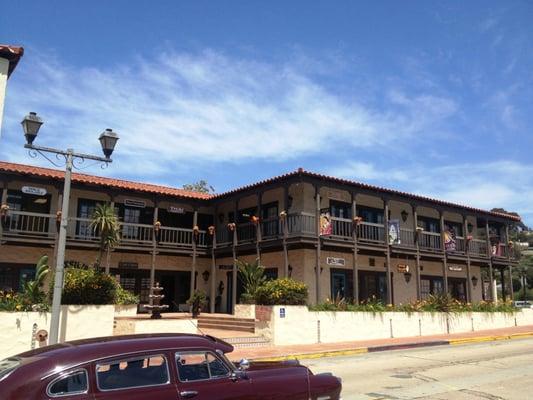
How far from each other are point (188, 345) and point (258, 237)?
16.6m

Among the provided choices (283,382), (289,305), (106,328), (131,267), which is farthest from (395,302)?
(283,382)

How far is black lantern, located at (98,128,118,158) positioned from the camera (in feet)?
40.4

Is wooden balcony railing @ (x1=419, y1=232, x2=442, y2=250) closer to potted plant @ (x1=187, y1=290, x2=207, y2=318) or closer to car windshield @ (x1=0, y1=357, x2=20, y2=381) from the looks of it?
potted plant @ (x1=187, y1=290, x2=207, y2=318)

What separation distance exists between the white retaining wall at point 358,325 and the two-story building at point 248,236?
66.0 inches

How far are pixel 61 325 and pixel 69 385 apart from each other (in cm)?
1059

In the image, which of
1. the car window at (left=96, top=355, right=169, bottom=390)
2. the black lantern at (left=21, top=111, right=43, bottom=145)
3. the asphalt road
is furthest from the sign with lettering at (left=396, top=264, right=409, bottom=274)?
the car window at (left=96, top=355, right=169, bottom=390)

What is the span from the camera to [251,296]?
19.2m

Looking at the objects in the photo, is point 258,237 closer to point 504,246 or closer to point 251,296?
point 251,296

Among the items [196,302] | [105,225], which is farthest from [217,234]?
[105,225]

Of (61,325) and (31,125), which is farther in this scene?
(61,325)

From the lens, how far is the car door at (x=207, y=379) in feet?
15.8

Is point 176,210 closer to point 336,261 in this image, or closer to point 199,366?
point 336,261

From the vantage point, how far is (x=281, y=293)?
17359mm

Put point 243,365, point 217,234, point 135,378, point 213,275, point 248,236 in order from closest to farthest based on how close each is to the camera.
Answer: point 135,378 → point 243,365 → point 248,236 → point 213,275 → point 217,234
